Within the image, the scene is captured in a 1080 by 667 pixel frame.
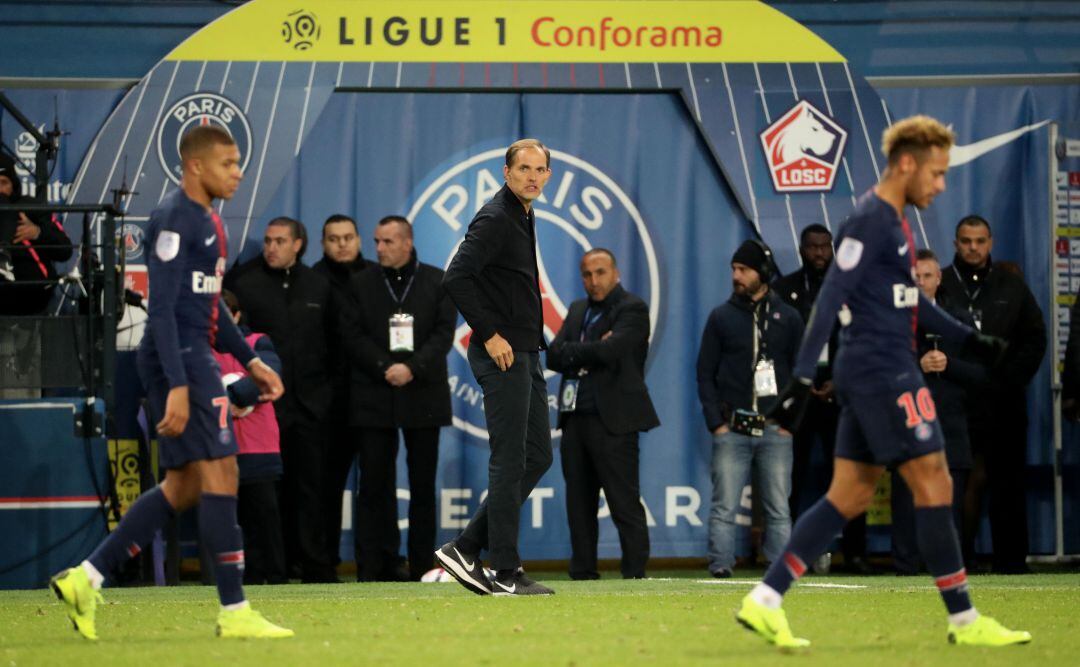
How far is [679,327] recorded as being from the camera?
10461mm

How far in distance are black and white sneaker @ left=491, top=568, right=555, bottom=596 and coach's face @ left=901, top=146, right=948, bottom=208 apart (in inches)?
98.2

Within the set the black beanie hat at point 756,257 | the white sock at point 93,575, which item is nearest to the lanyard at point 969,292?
the black beanie hat at point 756,257

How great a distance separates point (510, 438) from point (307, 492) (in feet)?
10.4

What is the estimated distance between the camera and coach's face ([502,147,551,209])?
6668 millimetres

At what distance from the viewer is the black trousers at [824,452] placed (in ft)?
32.6

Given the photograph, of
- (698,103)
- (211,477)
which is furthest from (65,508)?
(698,103)

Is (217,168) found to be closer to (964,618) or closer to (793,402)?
(793,402)

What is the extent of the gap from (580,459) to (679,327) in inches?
57.7

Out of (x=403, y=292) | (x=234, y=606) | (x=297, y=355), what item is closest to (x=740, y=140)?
(x=403, y=292)

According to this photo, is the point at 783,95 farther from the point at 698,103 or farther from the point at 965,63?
the point at 965,63

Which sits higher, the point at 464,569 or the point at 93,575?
the point at 93,575

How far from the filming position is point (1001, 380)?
9883 mm

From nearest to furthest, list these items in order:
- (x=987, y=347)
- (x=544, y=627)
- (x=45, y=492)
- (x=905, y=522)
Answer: (x=987, y=347), (x=544, y=627), (x=45, y=492), (x=905, y=522)

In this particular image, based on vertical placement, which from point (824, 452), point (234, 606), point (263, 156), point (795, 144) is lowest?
point (234, 606)
